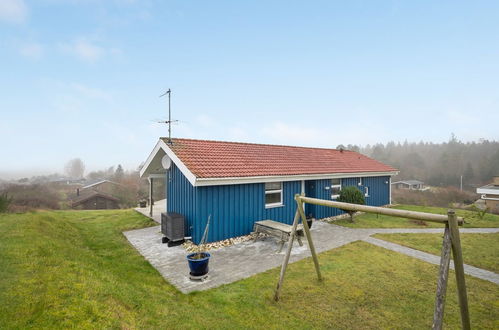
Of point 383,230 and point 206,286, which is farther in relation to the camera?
point 383,230

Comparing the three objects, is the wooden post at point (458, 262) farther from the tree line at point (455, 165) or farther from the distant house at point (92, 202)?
the tree line at point (455, 165)

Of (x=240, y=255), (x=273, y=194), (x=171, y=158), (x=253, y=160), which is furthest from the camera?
(x=253, y=160)

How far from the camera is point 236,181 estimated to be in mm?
9492

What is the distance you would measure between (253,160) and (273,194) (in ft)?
6.73

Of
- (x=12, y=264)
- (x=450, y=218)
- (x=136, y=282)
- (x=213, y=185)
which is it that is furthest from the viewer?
(x=213, y=185)

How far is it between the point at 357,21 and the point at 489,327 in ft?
65.9

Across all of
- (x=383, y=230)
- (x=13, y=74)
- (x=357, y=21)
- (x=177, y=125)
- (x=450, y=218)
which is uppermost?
(x=357, y=21)

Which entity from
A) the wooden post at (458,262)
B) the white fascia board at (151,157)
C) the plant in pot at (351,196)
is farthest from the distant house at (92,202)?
the wooden post at (458,262)

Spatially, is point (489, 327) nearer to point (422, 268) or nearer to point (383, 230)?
point (422, 268)

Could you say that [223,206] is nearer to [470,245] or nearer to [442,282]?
[442,282]

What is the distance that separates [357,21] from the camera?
58.4 ft

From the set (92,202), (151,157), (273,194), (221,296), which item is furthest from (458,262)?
(92,202)

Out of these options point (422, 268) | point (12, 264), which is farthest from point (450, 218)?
point (12, 264)

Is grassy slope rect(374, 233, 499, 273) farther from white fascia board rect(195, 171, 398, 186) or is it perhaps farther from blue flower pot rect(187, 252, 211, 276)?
blue flower pot rect(187, 252, 211, 276)
